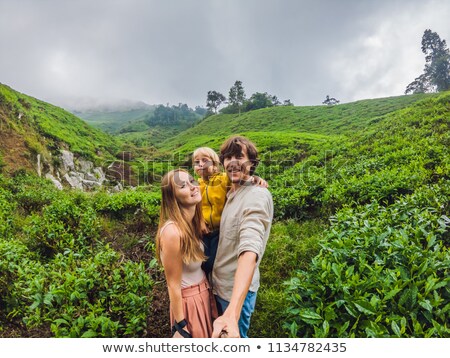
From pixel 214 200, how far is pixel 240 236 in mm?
739

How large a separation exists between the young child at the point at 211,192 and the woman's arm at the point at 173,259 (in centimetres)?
42

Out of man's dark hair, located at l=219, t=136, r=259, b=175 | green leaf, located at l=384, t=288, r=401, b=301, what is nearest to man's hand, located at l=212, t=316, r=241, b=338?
man's dark hair, located at l=219, t=136, r=259, b=175

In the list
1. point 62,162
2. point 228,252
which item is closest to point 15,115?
point 62,162

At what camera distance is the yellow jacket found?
239 cm

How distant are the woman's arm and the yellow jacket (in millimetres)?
564

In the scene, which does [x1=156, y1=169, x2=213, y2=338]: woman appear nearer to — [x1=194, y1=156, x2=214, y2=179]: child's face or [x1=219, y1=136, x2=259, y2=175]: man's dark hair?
[x1=219, y1=136, x2=259, y2=175]: man's dark hair

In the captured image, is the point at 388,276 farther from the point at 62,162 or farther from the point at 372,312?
the point at 62,162

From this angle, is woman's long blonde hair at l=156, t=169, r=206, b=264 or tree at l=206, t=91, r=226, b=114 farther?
tree at l=206, t=91, r=226, b=114

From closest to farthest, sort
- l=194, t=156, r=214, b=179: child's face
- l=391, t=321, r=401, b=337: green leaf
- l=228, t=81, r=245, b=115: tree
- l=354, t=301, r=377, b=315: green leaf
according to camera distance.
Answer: l=391, t=321, r=401, b=337: green leaf, l=354, t=301, r=377, b=315: green leaf, l=194, t=156, r=214, b=179: child's face, l=228, t=81, r=245, b=115: tree

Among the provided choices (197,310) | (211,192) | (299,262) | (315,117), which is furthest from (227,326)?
(315,117)

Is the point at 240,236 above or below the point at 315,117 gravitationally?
below

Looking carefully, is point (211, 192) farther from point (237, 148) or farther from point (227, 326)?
point (227, 326)

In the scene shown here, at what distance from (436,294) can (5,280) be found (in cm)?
477

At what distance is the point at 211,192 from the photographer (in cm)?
254
